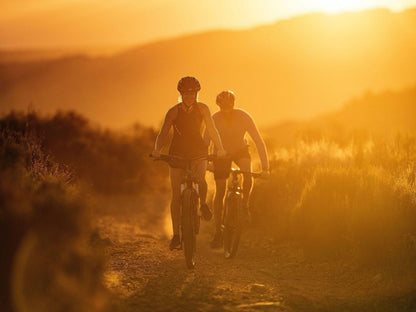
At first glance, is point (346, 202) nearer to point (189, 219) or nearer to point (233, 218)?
point (233, 218)

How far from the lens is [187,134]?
24.5ft

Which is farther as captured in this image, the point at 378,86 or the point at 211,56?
the point at 211,56

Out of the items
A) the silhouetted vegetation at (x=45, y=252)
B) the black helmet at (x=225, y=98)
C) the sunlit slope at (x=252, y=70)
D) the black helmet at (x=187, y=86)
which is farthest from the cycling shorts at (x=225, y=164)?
the sunlit slope at (x=252, y=70)

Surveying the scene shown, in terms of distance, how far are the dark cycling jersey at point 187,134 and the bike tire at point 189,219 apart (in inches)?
22.3

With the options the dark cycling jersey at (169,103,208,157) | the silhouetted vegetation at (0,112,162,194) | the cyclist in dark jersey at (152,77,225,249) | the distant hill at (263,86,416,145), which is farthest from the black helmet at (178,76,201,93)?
the distant hill at (263,86,416,145)

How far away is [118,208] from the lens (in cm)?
1447

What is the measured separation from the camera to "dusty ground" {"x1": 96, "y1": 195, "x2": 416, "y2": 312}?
589 cm

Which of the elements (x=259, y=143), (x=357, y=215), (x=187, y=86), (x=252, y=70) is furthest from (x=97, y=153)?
(x=252, y=70)

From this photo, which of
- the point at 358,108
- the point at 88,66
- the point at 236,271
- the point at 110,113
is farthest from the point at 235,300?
the point at 88,66

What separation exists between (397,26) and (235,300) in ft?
347

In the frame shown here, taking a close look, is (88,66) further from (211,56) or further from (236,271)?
(236,271)

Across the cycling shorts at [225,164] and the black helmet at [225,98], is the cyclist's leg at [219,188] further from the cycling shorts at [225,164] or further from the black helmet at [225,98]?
the black helmet at [225,98]

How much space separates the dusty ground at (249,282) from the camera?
589 centimetres

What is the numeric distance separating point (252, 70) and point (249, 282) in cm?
9152
